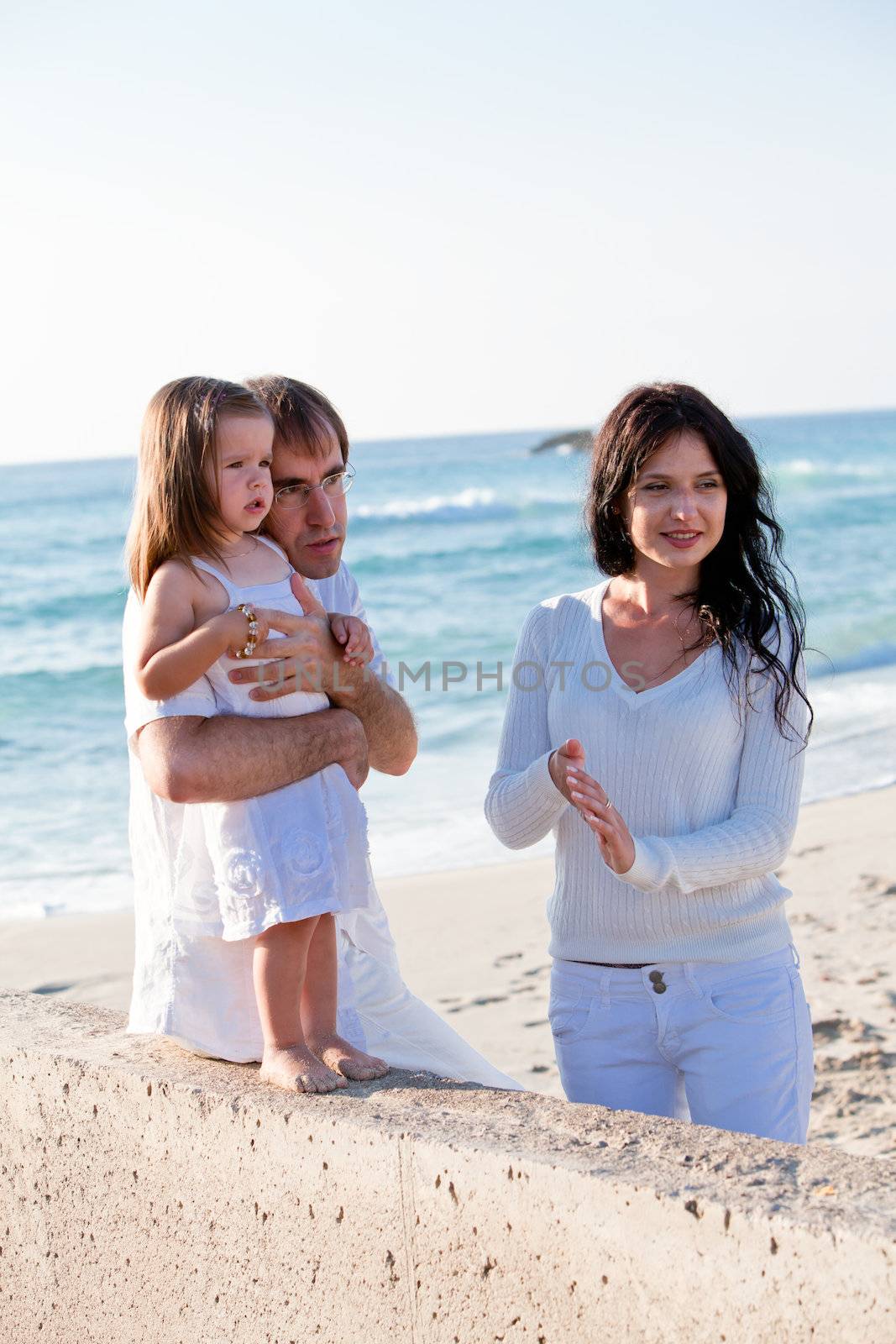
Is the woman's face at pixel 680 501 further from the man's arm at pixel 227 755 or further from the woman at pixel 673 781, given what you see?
the man's arm at pixel 227 755

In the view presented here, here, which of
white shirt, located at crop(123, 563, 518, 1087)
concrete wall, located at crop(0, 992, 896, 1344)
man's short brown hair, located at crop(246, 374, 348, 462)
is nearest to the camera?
concrete wall, located at crop(0, 992, 896, 1344)

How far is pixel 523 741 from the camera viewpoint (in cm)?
276

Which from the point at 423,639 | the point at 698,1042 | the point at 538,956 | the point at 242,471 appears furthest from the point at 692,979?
the point at 423,639

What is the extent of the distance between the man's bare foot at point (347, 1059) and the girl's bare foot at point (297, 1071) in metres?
0.04

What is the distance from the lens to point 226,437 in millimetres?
2438

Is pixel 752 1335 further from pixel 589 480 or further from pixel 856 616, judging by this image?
pixel 856 616

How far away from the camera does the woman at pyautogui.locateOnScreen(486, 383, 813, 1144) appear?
8.02 ft

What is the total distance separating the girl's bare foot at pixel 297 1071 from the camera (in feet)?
6.84

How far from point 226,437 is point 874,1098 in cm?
307

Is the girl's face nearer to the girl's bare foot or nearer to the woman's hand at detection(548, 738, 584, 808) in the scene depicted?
the woman's hand at detection(548, 738, 584, 808)

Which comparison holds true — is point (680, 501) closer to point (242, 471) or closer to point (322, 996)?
point (242, 471)

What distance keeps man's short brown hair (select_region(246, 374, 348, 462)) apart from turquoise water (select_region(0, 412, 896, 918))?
0.58 meters

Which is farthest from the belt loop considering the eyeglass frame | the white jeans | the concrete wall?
the eyeglass frame

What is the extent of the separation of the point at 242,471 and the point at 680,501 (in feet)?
2.77
